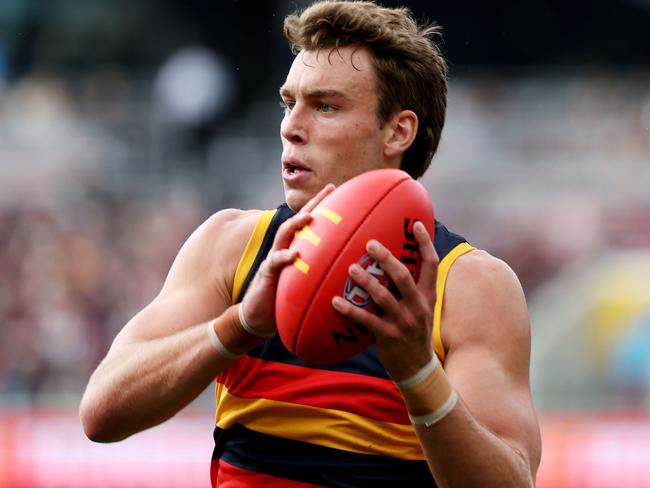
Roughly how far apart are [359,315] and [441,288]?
0.82m

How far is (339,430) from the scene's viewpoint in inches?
139

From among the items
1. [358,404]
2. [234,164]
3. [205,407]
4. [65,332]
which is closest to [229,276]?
[358,404]

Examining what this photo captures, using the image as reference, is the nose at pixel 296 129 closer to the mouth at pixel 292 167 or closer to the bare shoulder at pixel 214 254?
the mouth at pixel 292 167

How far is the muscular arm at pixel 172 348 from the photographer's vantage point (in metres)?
3.27

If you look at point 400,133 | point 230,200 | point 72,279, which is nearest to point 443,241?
point 400,133

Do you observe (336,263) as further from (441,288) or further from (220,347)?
(441,288)

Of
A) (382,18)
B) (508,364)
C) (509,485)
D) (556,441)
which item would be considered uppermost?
(382,18)

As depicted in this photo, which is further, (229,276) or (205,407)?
(205,407)

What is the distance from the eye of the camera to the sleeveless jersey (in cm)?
350

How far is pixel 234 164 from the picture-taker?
12.9m

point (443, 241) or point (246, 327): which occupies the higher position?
point (443, 241)

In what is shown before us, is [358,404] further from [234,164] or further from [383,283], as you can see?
[234,164]

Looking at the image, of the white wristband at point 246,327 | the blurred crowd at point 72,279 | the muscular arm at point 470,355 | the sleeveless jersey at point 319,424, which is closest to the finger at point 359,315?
the muscular arm at point 470,355

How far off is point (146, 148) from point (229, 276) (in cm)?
961
